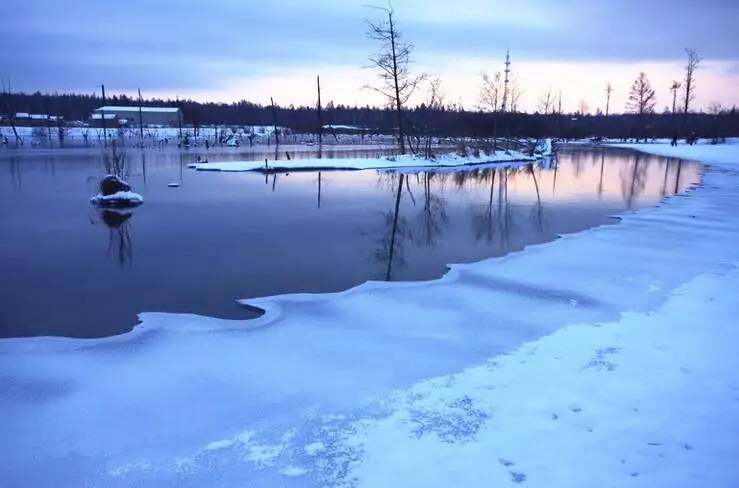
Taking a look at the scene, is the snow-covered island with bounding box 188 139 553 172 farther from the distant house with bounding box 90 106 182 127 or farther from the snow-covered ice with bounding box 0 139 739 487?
the distant house with bounding box 90 106 182 127

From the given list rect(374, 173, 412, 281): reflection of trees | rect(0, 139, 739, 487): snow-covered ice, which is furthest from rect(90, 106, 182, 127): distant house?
rect(0, 139, 739, 487): snow-covered ice

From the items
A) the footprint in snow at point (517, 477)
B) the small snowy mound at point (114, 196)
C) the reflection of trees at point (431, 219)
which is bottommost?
the footprint in snow at point (517, 477)

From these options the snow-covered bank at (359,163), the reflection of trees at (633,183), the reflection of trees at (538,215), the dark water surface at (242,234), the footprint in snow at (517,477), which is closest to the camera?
the footprint in snow at (517,477)

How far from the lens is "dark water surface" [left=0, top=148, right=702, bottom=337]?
7.48 metres

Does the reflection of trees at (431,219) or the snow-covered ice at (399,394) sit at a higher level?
the reflection of trees at (431,219)

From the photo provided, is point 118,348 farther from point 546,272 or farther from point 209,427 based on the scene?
point 546,272

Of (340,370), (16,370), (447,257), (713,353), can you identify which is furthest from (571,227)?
(16,370)

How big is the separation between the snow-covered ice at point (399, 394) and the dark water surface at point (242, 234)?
3.38 feet

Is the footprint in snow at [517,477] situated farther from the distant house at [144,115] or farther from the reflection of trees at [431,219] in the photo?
the distant house at [144,115]

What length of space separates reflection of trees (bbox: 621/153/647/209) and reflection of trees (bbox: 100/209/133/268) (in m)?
13.5

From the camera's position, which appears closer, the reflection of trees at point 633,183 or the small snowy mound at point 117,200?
the small snowy mound at point 117,200

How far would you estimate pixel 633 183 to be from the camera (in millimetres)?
23000

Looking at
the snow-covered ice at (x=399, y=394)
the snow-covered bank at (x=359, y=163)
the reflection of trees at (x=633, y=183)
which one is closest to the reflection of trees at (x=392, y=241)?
the snow-covered ice at (x=399, y=394)

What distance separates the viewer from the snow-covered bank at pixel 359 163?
28.8m
